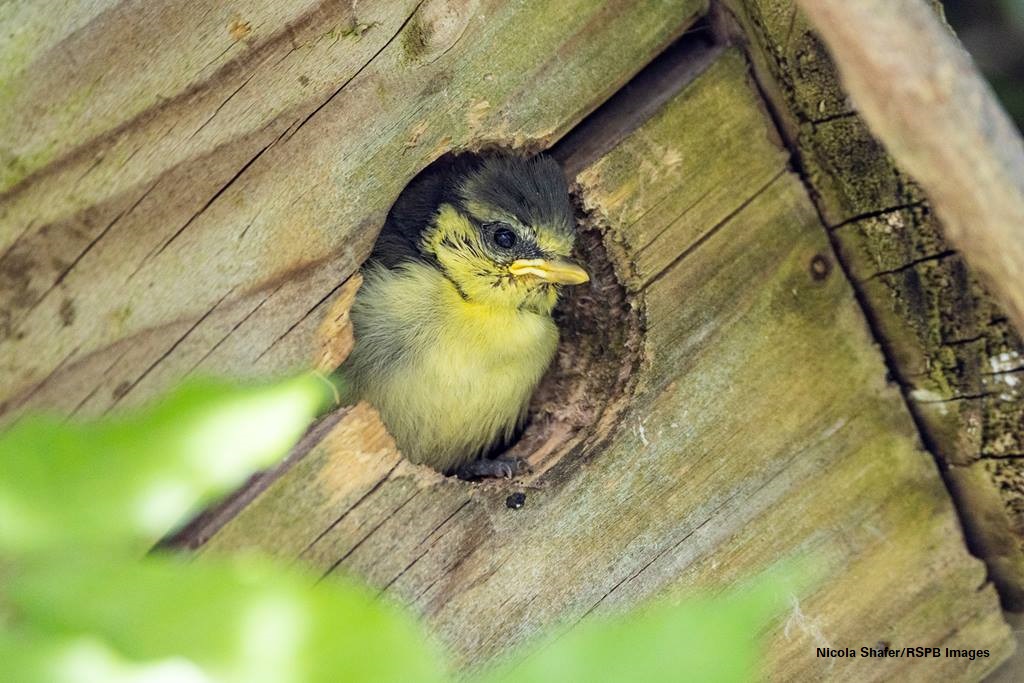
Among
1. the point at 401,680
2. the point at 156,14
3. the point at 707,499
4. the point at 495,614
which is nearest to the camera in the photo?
the point at 401,680

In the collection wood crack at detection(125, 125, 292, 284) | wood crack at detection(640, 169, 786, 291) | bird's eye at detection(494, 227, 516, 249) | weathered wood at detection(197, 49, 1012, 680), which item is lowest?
weathered wood at detection(197, 49, 1012, 680)

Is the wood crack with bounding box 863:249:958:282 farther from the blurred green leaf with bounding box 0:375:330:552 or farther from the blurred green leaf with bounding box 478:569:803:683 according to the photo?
the blurred green leaf with bounding box 0:375:330:552

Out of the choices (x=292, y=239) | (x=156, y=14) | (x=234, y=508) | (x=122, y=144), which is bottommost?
(x=234, y=508)

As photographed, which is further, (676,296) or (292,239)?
(676,296)

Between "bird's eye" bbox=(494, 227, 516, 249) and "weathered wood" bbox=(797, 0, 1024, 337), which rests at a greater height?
"bird's eye" bbox=(494, 227, 516, 249)

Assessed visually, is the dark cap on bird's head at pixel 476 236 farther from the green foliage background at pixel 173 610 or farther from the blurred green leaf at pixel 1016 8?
the green foliage background at pixel 173 610

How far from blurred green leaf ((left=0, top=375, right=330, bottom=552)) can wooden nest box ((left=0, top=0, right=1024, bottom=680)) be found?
37.1 inches

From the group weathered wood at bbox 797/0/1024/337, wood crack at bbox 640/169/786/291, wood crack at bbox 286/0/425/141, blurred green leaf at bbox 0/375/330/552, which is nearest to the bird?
wood crack at bbox 640/169/786/291

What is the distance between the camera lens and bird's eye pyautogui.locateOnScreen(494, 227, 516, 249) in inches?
96.7

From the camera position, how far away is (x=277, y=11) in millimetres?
1670

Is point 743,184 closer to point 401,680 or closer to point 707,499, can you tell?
point 707,499

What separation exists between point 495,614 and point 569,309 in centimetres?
78

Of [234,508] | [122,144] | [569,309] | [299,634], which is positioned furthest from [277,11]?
[299,634]

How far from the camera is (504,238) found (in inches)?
97.3
